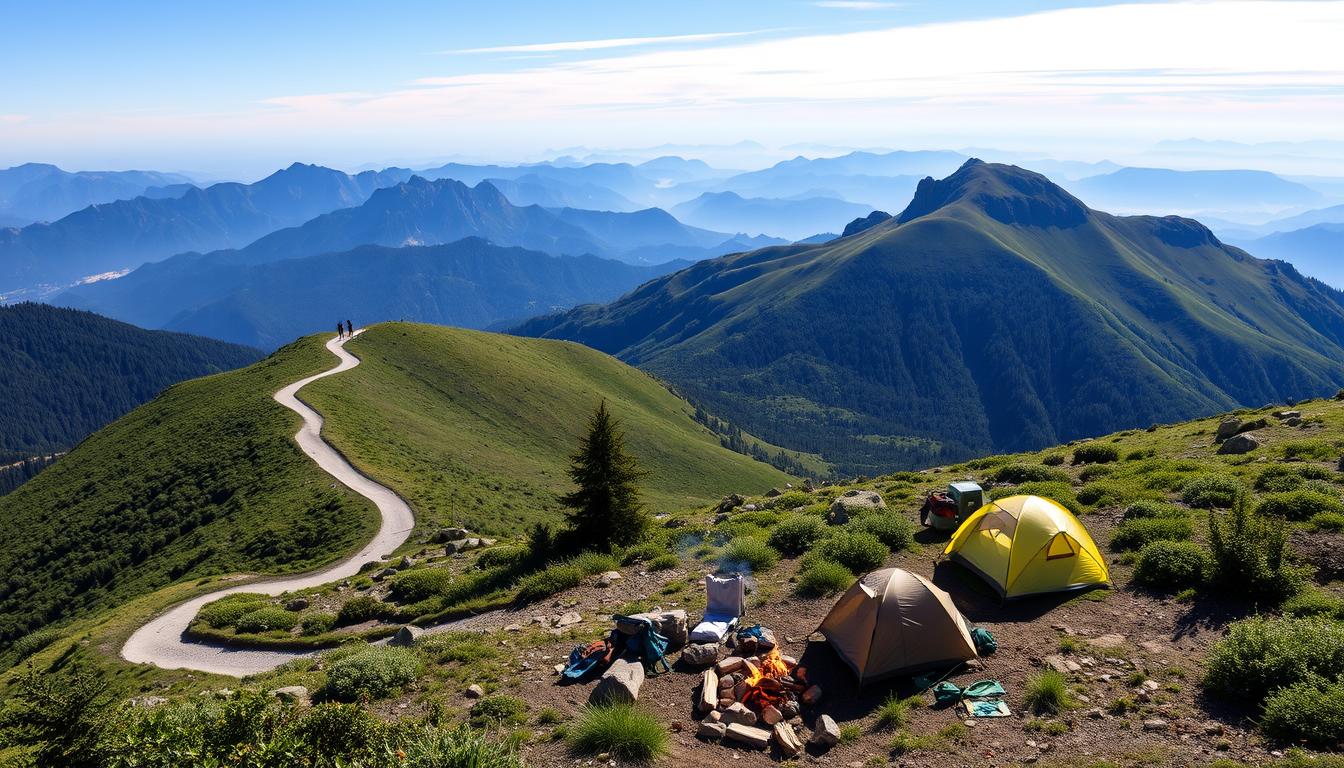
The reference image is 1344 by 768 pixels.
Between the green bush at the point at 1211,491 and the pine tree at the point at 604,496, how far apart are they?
21534 millimetres

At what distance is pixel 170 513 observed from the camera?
5938 centimetres

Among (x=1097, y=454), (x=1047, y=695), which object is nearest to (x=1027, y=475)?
(x=1097, y=454)

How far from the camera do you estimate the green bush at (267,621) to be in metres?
30.0

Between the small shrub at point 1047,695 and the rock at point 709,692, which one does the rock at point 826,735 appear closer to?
the rock at point 709,692

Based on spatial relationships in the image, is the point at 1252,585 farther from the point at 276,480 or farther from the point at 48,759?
the point at 276,480

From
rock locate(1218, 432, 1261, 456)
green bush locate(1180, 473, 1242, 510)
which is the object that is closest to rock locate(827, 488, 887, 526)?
green bush locate(1180, 473, 1242, 510)

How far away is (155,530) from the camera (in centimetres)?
5791

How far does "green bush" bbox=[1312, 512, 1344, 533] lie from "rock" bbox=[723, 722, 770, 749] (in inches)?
741

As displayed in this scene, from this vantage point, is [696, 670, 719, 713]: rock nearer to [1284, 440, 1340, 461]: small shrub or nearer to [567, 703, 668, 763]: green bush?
[567, 703, 668, 763]: green bush

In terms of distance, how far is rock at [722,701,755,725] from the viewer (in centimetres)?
1470

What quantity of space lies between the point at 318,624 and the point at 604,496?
14.2 metres

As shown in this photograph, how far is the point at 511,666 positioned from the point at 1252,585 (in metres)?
20.7

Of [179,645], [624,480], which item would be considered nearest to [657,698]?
[624,480]

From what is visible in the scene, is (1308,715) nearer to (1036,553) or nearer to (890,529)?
(1036,553)
